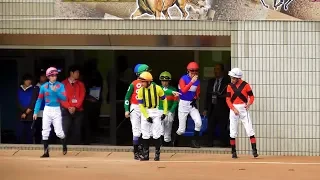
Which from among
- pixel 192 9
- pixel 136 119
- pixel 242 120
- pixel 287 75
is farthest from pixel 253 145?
pixel 192 9

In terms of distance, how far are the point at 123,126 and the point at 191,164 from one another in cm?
346

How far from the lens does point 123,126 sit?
1928cm

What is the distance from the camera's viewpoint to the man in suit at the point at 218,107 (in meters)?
18.6

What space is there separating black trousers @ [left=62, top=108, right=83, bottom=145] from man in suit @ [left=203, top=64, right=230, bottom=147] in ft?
9.24

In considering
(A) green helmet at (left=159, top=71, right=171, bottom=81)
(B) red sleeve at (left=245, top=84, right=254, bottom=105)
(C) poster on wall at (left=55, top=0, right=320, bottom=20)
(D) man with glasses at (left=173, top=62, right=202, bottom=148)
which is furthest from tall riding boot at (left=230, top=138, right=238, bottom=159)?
(C) poster on wall at (left=55, top=0, right=320, bottom=20)

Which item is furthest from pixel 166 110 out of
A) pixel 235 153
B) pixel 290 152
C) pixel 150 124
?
pixel 290 152

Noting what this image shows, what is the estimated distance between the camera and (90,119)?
63.5 ft

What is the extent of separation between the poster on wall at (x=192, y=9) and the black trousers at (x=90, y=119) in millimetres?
2391

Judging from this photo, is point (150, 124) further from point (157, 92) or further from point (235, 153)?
point (235, 153)

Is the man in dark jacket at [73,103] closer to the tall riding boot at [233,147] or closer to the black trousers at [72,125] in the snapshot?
the black trousers at [72,125]

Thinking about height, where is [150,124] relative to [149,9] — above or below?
below

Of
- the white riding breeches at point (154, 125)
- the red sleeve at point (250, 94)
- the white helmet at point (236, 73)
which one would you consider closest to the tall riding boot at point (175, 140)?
the white riding breeches at point (154, 125)

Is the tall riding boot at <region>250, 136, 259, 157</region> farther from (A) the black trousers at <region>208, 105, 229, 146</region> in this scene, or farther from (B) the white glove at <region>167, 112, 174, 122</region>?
(B) the white glove at <region>167, 112, 174, 122</region>

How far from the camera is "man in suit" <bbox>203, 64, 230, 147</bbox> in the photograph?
1858 cm
